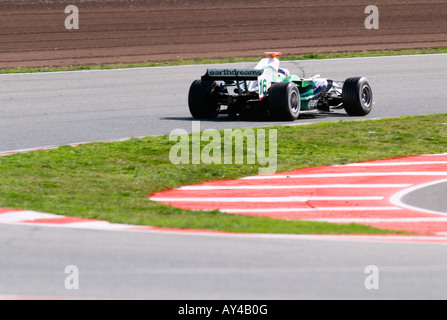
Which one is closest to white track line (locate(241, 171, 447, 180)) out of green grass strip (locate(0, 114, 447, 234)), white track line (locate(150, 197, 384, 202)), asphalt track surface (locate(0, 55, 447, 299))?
green grass strip (locate(0, 114, 447, 234))

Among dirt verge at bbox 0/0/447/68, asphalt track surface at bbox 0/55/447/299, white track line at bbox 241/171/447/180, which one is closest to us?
asphalt track surface at bbox 0/55/447/299

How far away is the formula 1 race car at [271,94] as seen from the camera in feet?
52.3

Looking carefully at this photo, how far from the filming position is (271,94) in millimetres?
16078

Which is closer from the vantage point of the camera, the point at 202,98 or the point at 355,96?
the point at 202,98

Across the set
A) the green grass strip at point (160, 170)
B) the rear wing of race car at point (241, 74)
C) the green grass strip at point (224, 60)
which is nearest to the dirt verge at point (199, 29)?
the green grass strip at point (224, 60)

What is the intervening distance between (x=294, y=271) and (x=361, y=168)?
5951 millimetres

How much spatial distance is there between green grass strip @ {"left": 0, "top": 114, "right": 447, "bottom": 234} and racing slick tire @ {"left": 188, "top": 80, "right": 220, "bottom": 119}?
197 centimetres

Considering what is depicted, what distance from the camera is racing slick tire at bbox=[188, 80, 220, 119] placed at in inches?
654

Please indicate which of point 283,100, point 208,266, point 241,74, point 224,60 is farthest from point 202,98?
point 208,266

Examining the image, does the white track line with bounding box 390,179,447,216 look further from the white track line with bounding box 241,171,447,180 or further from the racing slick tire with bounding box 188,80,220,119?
the racing slick tire with bounding box 188,80,220,119

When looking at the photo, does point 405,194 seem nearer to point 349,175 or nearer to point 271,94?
point 349,175

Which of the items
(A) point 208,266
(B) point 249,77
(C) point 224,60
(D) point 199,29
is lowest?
(A) point 208,266

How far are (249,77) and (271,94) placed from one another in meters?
0.63
